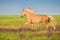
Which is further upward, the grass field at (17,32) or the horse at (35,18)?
the horse at (35,18)

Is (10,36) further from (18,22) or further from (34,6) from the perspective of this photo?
(34,6)

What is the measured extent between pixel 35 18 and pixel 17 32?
0.44 metres

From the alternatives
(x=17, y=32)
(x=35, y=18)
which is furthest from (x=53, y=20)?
(x=17, y=32)

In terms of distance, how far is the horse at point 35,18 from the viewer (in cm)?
210

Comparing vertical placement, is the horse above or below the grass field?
above

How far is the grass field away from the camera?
208cm

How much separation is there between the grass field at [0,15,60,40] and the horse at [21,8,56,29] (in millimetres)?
82

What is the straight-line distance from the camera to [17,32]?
2.10 meters

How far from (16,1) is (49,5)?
0.65 metres

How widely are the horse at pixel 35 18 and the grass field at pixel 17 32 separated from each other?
8 centimetres

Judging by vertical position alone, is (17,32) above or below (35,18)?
below

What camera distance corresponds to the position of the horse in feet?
6.89

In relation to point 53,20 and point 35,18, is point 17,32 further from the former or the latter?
point 53,20

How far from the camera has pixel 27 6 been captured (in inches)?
83.8
